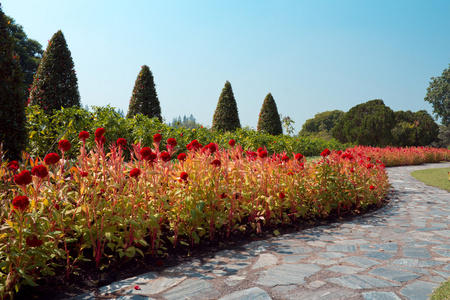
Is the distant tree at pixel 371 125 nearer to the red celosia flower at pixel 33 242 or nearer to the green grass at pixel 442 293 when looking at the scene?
the green grass at pixel 442 293

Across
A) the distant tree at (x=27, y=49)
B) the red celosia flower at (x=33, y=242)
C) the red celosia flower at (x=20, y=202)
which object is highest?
the distant tree at (x=27, y=49)

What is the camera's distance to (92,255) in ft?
9.19

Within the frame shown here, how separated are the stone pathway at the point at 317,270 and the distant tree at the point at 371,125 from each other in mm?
23872

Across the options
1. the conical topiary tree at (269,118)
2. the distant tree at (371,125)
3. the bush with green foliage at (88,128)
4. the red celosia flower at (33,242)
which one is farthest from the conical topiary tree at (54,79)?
the distant tree at (371,125)

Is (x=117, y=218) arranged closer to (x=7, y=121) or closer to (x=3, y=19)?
(x=7, y=121)

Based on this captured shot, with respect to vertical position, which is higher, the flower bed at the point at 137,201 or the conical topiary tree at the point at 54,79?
the conical topiary tree at the point at 54,79

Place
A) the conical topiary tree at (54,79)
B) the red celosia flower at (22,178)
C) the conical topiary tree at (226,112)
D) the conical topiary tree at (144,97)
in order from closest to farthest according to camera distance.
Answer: the red celosia flower at (22,178), the conical topiary tree at (54,79), the conical topiary tree at (144,97), the conical topiary tree at (226,112)

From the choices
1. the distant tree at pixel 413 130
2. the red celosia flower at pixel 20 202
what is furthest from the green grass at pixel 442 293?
the distant tree at pixel 413 130

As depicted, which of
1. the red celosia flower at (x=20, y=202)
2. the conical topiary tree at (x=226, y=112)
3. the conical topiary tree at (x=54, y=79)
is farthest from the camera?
the conical topiary tree at (x=226, y=112)

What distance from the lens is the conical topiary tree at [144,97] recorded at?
12.0 m

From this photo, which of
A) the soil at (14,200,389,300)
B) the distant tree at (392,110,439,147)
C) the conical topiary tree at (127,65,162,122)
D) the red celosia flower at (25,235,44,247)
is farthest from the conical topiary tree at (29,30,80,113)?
the distant tree at (392,110,439,147)

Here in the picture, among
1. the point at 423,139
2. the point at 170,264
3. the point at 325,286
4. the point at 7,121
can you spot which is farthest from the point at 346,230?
the point at 423,139

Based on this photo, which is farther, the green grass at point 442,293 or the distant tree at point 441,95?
the distant tree at point 441,95

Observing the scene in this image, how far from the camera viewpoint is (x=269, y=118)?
53.2 feet
